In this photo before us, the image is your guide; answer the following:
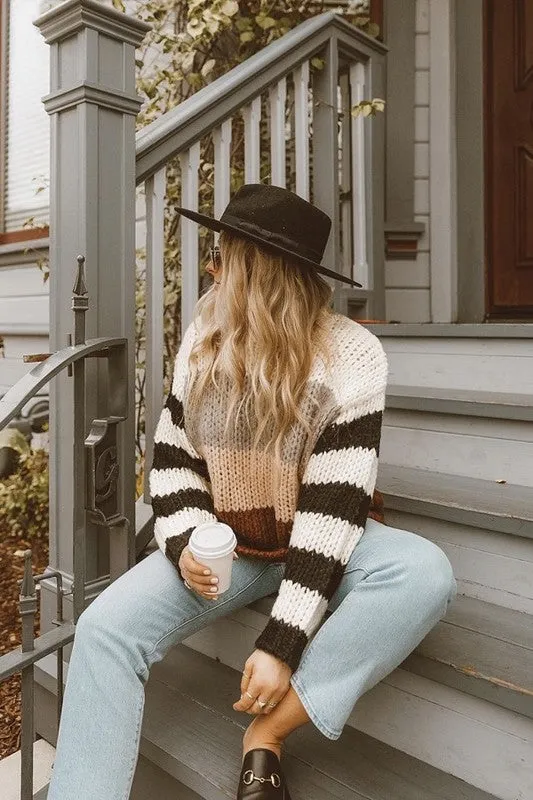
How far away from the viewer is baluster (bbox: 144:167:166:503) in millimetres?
2014

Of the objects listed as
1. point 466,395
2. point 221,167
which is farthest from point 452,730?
point 221,167

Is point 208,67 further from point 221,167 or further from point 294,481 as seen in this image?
point 294,481

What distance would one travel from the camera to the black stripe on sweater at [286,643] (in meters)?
1.30

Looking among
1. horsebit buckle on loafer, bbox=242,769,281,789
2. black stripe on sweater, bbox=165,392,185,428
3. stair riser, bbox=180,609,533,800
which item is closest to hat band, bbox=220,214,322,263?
black stripe on sweater, bbox=165,392,185,428

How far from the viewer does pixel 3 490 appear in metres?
3.39

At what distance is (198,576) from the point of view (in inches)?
52.5

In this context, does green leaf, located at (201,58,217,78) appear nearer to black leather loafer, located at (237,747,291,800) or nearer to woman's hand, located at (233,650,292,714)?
woman's hand, located at (233,650,292,714)

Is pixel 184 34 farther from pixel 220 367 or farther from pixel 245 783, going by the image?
pixel 245 783

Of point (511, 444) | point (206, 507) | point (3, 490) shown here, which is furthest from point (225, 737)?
point (3, 490)

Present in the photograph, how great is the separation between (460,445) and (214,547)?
0.95 meters

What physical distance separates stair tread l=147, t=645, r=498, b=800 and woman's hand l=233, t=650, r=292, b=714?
7.2 inches

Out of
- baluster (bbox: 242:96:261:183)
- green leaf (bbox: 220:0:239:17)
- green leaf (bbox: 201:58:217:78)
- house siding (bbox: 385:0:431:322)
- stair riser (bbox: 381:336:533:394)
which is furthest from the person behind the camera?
house siding (bbox: 385:0:431:322)

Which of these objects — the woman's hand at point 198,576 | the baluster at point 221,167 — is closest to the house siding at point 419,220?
the baluster at point 221,167

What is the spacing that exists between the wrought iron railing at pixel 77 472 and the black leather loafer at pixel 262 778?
1.49ft
